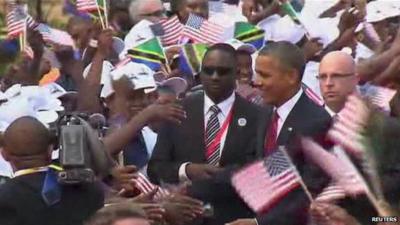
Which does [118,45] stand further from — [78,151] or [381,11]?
[78,151]

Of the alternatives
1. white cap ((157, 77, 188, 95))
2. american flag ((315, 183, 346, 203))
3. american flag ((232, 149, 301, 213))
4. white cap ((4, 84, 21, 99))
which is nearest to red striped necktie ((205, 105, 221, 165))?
american flag ((232, 149, 301, 213))

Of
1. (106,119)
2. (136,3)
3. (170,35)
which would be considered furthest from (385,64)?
(136,3)

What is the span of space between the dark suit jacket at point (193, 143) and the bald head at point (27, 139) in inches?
64.5

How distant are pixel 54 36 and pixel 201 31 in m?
1.23

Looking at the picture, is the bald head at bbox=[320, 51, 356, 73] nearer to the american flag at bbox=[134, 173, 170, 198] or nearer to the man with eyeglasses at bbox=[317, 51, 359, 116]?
the man with eyeglasses at bbox=[317, 51, 359, 116]

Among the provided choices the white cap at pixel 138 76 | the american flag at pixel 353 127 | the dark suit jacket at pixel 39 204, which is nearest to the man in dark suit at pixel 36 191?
the dark suit jacket at pixel 39 204

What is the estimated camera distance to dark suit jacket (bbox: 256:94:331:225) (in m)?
8.31

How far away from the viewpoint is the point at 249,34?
42.4 feet

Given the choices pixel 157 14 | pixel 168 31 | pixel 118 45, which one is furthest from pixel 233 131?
pixel 157 14

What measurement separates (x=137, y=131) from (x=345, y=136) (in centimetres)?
287

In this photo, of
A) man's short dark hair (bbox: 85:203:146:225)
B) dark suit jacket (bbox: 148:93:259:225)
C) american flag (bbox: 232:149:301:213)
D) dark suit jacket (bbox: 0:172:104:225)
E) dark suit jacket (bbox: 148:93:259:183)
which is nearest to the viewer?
man's short dark hair (bbox: 85:203:146:225)

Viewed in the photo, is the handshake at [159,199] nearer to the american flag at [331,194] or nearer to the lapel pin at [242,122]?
the lapel pin at [242,122]

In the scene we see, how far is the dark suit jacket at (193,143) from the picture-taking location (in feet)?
32.2

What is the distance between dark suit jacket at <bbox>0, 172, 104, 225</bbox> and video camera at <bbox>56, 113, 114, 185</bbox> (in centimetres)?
10
